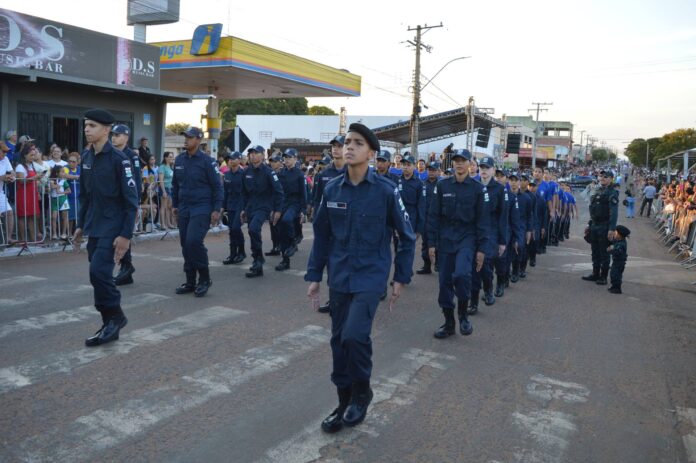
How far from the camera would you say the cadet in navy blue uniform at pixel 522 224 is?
1056cm

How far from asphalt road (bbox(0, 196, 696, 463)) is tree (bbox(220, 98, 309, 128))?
70035mm

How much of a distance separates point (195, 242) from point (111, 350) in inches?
98.4

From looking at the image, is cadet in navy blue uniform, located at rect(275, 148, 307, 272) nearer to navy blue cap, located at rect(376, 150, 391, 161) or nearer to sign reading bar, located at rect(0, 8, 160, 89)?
navy blue cap, located at rect(376, 150, 391, 161)

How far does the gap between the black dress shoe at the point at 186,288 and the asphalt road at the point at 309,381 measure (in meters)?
0.16

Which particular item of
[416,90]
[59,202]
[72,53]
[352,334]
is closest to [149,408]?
[352,334]

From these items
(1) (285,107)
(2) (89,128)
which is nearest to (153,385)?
(2) (89,128)

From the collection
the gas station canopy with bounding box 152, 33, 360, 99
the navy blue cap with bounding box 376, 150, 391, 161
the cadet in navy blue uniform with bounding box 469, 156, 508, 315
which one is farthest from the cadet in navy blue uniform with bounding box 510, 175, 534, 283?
the gas station canopy with bounding box 152, 33, 360, 99

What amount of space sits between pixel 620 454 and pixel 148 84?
1695cm

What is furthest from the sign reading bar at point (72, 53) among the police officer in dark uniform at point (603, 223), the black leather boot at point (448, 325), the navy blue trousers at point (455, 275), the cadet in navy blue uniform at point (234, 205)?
the police officer in dark uniform at point (603, 223)

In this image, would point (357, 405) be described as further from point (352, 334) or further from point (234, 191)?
point (234, 191)

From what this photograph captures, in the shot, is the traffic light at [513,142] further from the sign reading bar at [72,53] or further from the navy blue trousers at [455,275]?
the navy blue trousers at [455,275]

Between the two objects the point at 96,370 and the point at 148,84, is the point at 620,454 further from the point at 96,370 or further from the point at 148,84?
the point at 148,84

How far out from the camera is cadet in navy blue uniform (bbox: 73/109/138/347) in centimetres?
564

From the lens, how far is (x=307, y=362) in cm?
546
